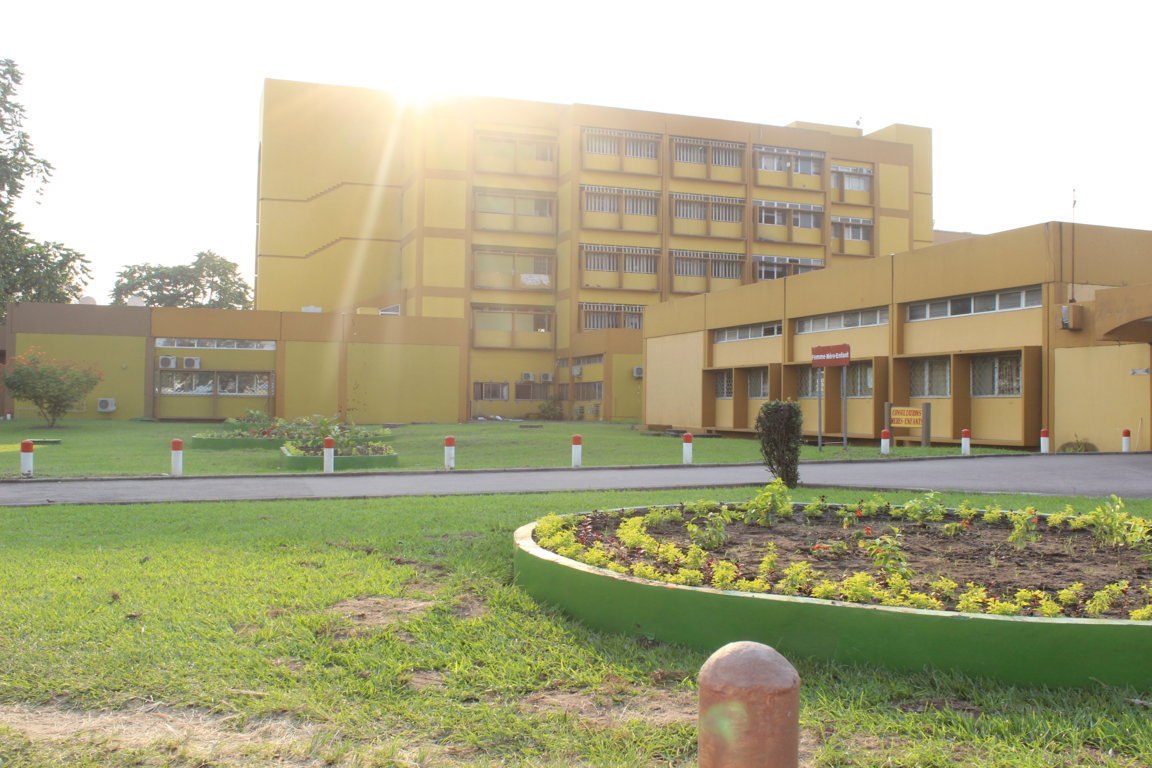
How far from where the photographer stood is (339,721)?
13.8ft

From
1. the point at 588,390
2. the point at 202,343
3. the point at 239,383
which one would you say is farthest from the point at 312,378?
the point at 588,390

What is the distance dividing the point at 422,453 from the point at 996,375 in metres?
14.7

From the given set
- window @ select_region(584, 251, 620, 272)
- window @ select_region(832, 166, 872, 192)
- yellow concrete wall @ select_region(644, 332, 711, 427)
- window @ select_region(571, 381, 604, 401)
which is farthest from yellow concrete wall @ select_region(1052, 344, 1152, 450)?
window @ select_region(832, 166, 872, 192)

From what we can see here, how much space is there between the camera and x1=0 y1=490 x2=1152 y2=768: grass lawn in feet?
12.7

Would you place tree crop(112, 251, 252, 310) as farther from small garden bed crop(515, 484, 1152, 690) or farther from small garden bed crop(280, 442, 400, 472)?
small garden bed crop(515, 484, 1152, 690)

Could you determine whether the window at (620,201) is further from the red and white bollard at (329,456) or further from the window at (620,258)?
the red and white bollard at (329,456)

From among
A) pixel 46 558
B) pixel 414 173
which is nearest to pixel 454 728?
pixel 46 558

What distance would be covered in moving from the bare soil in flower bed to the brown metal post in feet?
8.90

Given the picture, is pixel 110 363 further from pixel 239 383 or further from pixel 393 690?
pixel 393 690

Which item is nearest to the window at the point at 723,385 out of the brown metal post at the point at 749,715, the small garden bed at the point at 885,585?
the small garden bed at the point at 885,585

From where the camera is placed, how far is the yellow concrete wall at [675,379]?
3603 centimetres

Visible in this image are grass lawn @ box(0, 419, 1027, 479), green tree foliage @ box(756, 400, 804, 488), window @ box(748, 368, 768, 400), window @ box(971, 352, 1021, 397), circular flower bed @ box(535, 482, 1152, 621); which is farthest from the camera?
window @ box(748, 368, 768, 400)

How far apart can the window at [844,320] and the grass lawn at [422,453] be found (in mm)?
4038

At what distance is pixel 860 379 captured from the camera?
29.0m
